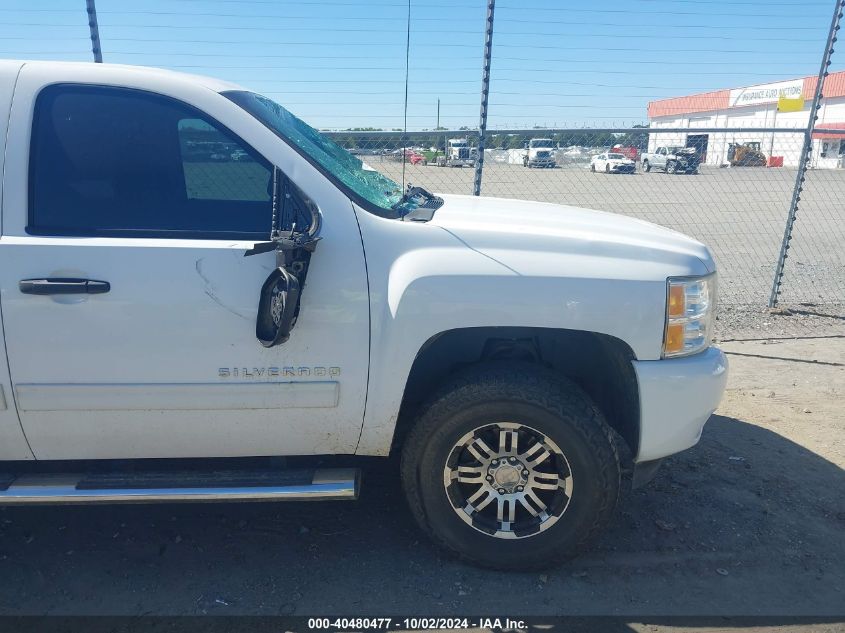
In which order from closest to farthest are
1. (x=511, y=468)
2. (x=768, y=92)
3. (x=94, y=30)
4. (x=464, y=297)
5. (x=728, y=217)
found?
(x=464, y=297)
(x=511, y=468)
(x=94, y=30)
(x=728, y=217)
(x=768, y=92)

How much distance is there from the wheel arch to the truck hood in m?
0.31

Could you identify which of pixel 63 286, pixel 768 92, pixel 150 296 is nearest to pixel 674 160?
pixel 150 296

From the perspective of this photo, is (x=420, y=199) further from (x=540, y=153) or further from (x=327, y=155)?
(x=540, y=153)

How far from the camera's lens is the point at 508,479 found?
117 inches

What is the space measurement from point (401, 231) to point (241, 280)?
26.6 inches

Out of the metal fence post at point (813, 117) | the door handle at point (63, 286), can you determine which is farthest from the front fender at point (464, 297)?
the metal fence post at point (813, 117)

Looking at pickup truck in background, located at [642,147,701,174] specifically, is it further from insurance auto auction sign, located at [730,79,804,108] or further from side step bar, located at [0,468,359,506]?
insurance auto auction sign, located at [730,79,804,108]

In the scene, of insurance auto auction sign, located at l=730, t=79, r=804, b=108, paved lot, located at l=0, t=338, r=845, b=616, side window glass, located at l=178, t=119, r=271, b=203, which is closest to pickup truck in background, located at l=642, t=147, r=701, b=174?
paved lot, located at l=0, t=338, r=845, b=616

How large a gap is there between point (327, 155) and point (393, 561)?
75.4 inches

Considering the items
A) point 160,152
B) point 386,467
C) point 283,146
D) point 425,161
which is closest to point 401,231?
point 283,146

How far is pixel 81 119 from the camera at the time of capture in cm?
280

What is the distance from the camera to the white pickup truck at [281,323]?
8.82 ft

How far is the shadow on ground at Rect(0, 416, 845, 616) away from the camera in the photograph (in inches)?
113

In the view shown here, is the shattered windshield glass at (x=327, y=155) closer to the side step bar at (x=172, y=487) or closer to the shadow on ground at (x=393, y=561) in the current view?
the side step bar at (x=172, y=487)
